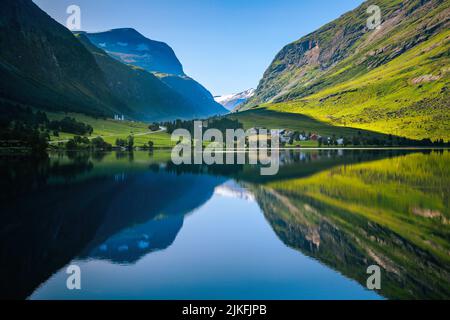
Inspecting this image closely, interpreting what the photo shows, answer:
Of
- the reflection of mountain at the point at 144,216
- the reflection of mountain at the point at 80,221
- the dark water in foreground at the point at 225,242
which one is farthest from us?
the reflection of mountain at the point at 144,216

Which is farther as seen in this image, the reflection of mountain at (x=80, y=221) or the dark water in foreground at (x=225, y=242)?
the reflection of mountain at (x=80, y=221)

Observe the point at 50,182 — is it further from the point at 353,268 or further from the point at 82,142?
the point at 82,142

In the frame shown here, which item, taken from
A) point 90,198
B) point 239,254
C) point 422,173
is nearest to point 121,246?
point 239,254

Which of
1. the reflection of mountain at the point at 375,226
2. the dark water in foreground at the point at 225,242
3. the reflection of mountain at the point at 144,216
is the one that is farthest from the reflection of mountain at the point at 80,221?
the reflection of mountain at the point at 375,226

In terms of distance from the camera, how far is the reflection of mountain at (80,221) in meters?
27.6

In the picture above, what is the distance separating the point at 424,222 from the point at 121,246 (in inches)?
1119

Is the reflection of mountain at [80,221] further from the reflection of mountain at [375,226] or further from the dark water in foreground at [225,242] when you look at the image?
the reflection of mountain at [375,226]

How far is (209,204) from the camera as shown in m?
56.9

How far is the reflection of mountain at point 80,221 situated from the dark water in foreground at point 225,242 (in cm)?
11

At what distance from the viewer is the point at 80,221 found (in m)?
41.0

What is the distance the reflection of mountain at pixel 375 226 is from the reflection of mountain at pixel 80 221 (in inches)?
469

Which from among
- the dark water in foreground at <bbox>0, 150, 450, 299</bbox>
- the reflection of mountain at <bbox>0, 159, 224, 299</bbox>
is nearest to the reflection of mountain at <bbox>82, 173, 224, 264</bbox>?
the reflection of mountain at <bbox>0, 159, 224, 299</bbox>

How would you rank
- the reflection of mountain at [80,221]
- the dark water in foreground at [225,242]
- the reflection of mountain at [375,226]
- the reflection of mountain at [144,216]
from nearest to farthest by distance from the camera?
the dark water in foreground at [225,242] < the reflection of mountain at [375,226] < the reflection of mountain at [80,221] < the reflection of mountain at [144,216]

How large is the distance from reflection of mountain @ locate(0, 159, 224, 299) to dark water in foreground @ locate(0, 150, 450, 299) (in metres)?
0.11
